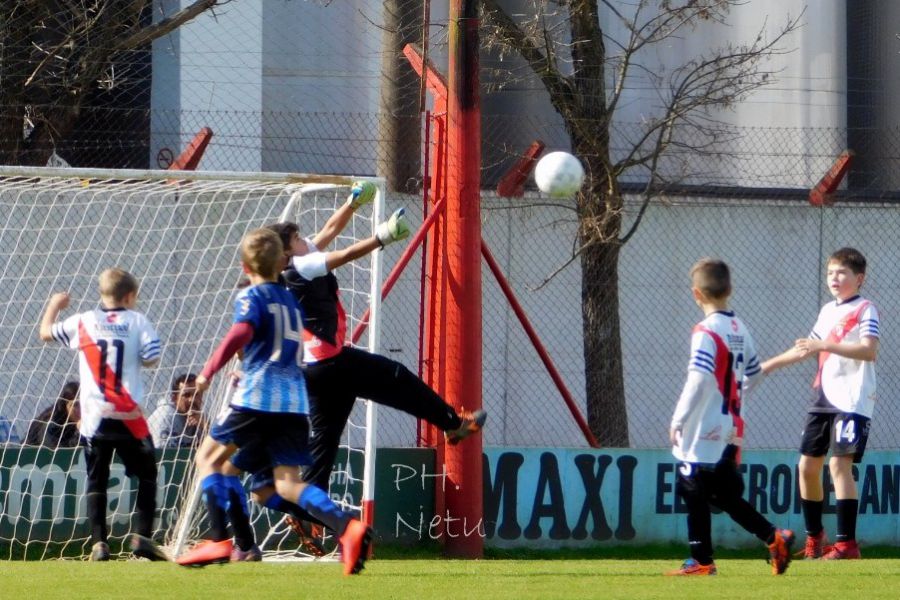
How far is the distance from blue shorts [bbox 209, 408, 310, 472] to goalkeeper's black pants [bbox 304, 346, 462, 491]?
45.6 inches

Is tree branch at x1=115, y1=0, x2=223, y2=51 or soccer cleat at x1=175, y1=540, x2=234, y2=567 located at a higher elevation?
tree branch at x1=115, y1=0, x2=223, y2=51

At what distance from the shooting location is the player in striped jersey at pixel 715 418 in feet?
20.7

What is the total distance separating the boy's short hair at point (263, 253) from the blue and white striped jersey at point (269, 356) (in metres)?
0.09

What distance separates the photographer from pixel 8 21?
10.9 meters

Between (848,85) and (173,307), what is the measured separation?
889cm

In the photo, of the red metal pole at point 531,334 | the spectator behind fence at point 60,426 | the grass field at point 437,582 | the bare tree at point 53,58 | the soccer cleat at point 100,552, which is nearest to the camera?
the grass field at point 437,582

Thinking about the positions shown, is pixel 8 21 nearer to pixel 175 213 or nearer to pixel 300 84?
pixel 175 213

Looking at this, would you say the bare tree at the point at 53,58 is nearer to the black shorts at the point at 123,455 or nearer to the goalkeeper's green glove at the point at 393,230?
the black shorts at the point at 123,455

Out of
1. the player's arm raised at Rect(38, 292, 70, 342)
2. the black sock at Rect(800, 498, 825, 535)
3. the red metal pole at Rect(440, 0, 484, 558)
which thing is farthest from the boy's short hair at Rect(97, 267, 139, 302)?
the black sock at Rect(800, 498, 825, 535)

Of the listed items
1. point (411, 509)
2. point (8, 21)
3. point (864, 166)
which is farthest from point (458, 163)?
point (864, 166)

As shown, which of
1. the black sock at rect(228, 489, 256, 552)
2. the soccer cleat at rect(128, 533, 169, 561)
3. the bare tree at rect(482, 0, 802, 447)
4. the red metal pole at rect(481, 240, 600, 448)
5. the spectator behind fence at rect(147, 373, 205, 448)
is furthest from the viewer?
the bare tree at rect(482, 0, 802, 447)

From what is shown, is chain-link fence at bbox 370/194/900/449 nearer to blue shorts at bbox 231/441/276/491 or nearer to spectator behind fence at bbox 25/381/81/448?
spectator behind fence at bbox 25/381/81/448

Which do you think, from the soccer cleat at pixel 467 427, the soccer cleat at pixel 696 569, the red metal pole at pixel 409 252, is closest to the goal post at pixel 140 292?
the red metal pole at pixel 409 252

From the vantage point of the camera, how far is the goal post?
8789 mm
